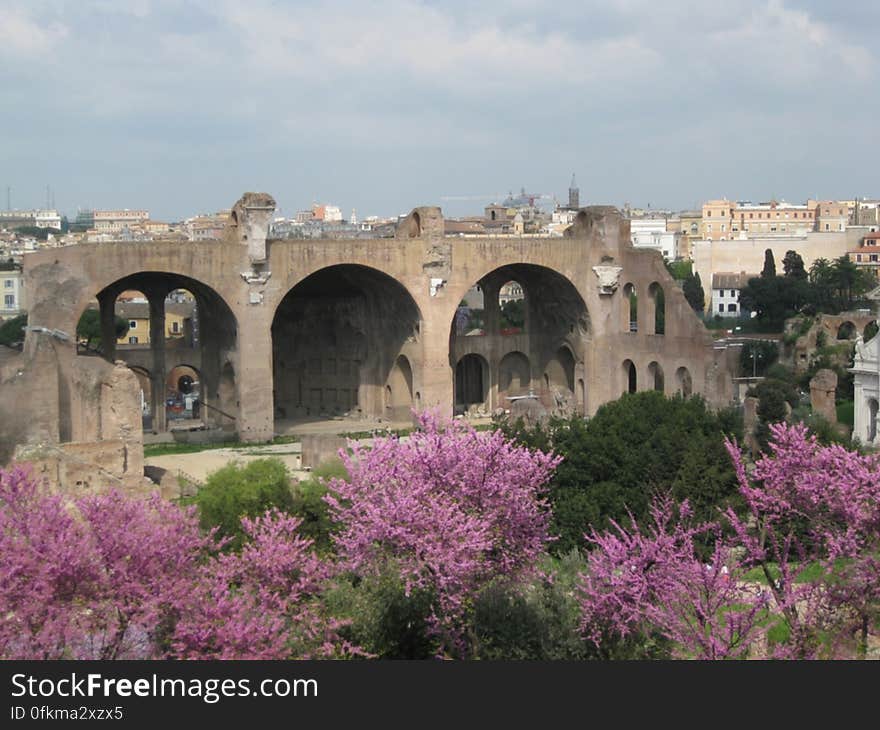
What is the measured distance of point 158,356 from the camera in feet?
158

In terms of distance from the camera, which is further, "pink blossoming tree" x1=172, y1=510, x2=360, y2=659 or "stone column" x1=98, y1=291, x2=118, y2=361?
"stone column" x1=98, y1=291, x2=118, y2=361

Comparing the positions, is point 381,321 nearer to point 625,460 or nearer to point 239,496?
point 239,496

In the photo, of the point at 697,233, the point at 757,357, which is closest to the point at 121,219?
the point at 697,233

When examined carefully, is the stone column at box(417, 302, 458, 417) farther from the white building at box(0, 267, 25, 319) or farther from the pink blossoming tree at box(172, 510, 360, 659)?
the white building at box(0, 267, 25, 319)

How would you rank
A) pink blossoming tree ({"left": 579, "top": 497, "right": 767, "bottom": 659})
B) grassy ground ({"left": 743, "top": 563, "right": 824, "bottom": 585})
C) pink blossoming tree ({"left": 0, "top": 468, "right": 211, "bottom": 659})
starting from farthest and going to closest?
grassy ground ({"left": 743, "top": 563, "right": 824, "bottom": 585}), pink blossoming tree ({"left": 579, "top": 497, "right": 767, "bottom": 659}), pink blossoming tree ({"left": 0, "top": 468, "right": 211, "bottom": 659})

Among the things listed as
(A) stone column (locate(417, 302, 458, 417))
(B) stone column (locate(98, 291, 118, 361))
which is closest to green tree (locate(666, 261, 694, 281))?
(A) stone column (locate(417, 302, 458, 417))

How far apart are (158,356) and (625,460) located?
77.7 ft

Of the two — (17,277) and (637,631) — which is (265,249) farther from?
(17,277)

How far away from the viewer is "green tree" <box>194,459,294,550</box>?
28.1 metres

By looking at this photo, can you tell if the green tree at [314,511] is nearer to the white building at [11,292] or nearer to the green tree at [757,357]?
the green tree at [757,357]

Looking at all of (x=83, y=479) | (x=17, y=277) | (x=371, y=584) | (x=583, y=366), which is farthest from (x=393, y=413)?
(x=17, y=277)

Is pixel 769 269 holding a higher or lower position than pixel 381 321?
higher

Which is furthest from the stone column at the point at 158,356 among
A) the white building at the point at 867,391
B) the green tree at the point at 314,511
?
the white building at the point at 867,391

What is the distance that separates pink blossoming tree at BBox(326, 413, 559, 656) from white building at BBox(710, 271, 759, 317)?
6817 centimetres
